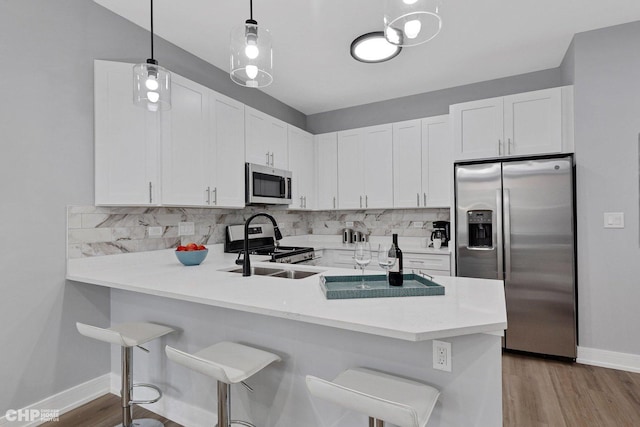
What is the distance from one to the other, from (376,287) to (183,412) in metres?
1.45

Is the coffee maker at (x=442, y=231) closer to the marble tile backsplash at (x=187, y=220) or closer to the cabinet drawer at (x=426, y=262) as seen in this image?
the marble tile backsplash at (x=187, y=220)

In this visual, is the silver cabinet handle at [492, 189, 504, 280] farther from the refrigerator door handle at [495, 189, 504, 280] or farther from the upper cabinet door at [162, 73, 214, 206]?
the upper cabinet door at [162, 73, 214, 206]

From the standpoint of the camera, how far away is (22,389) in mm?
1921

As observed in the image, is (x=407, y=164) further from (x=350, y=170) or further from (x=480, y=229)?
(x=480, y=229)

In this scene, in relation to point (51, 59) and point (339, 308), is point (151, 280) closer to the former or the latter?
point (339, 308)

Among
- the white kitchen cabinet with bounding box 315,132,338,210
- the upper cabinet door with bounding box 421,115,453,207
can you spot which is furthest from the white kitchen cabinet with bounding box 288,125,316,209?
the upper cabinet door with bounding box 421,115,453,207

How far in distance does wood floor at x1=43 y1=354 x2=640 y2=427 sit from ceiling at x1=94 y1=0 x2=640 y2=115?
2.73 m

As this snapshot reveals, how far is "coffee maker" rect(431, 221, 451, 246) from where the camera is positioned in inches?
147

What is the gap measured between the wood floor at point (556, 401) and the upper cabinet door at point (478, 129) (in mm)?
1943

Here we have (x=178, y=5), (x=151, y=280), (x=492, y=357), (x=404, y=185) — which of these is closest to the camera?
(x=492, y=357)

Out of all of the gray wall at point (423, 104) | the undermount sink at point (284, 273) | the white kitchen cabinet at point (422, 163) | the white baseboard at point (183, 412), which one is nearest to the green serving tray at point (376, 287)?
the undermount sink at point (284, 273)

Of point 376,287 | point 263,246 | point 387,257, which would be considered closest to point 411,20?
point 387,257

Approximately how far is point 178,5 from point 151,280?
195 centimetres

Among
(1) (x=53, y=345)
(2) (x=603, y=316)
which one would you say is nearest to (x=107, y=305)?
(1) (x=53, y=345)
